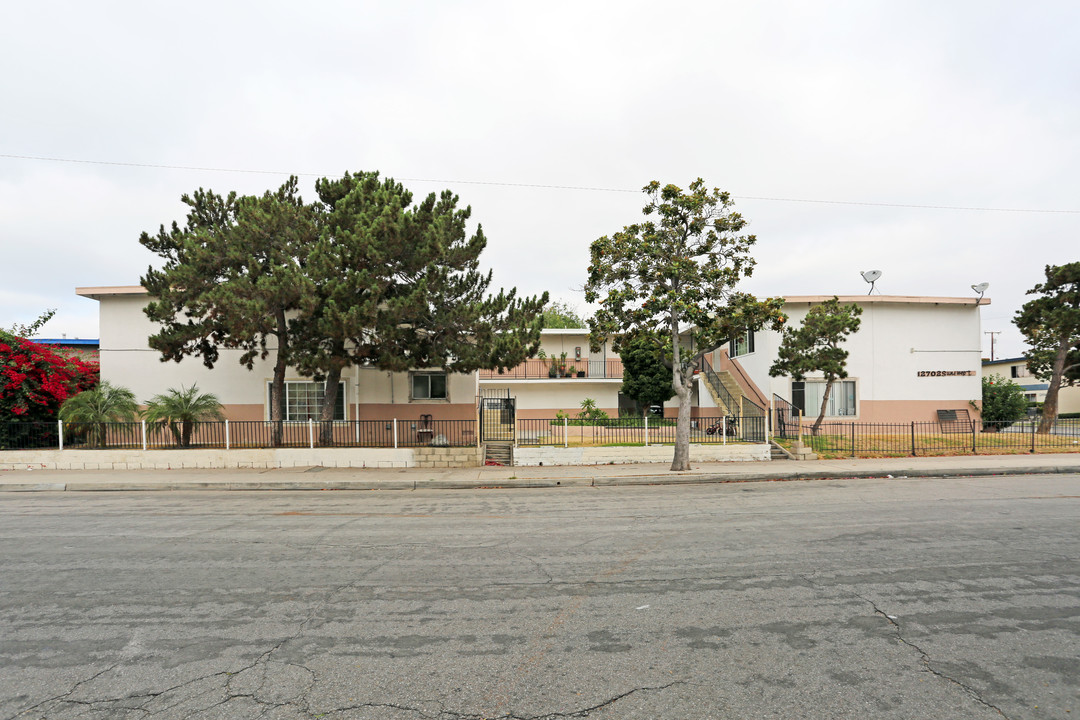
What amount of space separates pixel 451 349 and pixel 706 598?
12.0 metres

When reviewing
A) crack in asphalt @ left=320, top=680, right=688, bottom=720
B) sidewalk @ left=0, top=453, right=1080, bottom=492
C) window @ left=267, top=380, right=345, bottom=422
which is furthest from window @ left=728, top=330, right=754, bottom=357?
crack in asphalt @ left=320, top=680, right=688, bottom=720

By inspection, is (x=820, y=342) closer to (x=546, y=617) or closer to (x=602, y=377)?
(x=602, y=377)

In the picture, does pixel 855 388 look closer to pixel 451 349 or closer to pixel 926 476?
pixel 926 476

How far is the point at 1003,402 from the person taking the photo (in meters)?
29.1

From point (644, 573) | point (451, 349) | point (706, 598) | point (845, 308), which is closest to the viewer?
point (706, 598)

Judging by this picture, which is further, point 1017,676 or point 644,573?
point 644,573

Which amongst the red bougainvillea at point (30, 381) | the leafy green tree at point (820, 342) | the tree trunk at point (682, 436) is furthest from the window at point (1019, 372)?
the red bougainvillea at point (30, 381)

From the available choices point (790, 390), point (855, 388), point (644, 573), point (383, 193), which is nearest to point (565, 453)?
point (383, 193)

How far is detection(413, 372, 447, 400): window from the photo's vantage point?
68.3 feet

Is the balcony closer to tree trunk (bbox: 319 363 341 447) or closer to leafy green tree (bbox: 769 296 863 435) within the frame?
leafy green tree (bbox: 769 296 863 435)

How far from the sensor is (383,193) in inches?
614

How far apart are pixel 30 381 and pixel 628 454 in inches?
729

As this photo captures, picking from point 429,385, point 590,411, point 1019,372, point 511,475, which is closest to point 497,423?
point 429,385

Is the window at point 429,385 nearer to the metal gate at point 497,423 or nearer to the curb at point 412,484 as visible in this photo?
the metal gate at point 497,423
